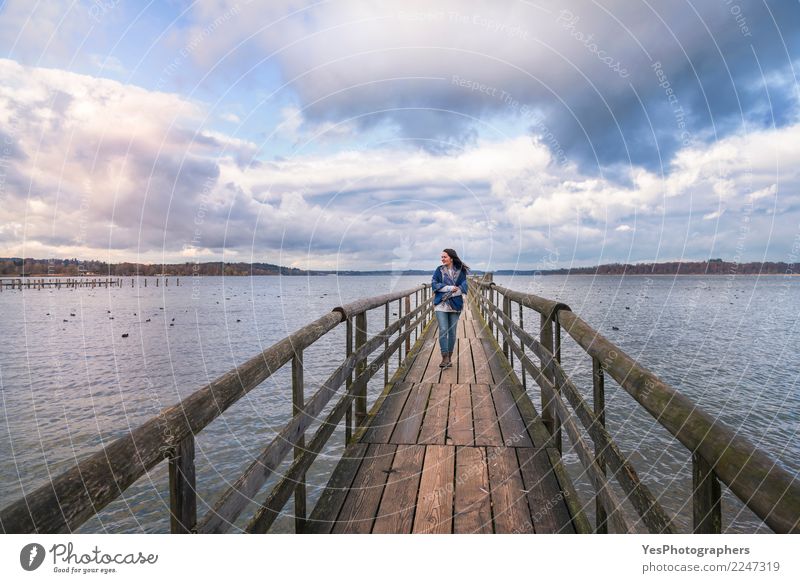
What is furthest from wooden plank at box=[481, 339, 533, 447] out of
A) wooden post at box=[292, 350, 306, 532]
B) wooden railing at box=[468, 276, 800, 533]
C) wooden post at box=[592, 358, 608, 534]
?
wooden post at box=[292, 350, 306, 532]

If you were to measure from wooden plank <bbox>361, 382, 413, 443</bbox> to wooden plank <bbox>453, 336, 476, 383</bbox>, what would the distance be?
993 mm

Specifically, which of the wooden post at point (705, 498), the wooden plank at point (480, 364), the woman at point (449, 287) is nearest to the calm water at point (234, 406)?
the wooden plank at point (480, 364)

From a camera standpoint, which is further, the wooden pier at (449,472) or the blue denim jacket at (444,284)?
the blue denim jacket at (444,284)

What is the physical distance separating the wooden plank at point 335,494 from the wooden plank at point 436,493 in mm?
564

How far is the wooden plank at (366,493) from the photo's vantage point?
2.96 m

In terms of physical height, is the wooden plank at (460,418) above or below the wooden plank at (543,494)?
below

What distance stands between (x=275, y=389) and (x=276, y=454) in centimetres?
1296

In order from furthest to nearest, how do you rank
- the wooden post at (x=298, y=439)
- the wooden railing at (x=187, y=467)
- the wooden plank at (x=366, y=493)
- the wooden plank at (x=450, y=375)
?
the wooden plank at (x=450, y=375) → the wooden plank at (x=366, y=493) → the wooden post at (x=298, y=439) → the wooden railing at (x=187, y=467)

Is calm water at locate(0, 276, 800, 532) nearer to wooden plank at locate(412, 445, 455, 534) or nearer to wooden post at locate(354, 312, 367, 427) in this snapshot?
wooden post at locate(354, 312, 367, 427)

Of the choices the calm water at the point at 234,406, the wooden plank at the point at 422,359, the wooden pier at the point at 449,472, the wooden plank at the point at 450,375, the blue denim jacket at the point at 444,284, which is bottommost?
the calm water at the point at 234,406

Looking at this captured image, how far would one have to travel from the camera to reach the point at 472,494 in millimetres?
3357

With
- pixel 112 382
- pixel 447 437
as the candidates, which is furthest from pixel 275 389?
pixel 447 437

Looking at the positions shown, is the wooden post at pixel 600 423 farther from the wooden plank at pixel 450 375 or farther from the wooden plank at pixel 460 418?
the wooden plank at pixel 450 375

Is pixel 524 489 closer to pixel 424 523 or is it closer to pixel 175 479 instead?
pixel 424 523
